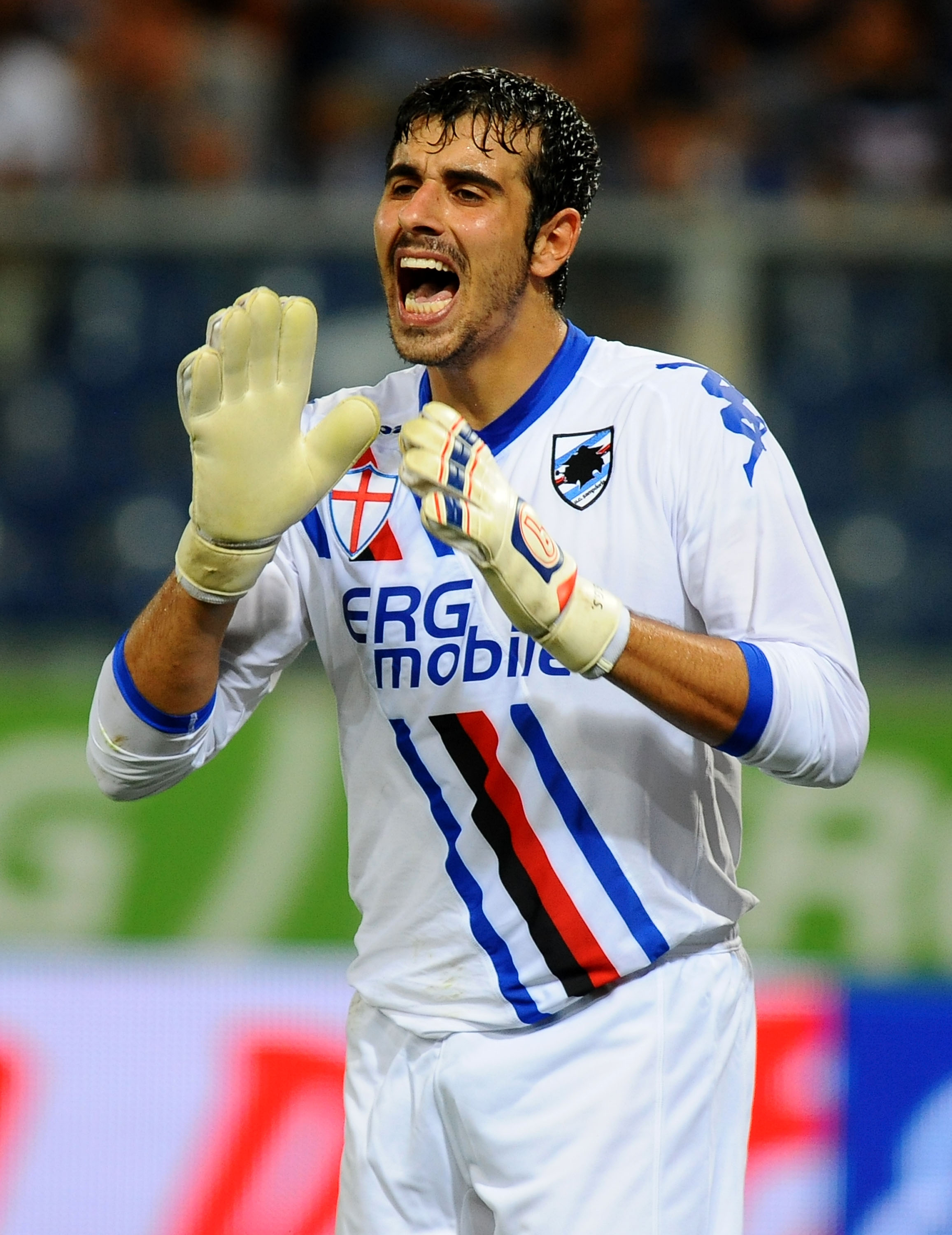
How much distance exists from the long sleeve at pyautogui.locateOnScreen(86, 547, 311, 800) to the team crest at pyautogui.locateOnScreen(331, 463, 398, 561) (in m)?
0.11

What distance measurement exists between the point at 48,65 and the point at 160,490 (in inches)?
83.1

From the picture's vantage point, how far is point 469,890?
233 centimetres

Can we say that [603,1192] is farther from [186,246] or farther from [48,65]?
[48,65]

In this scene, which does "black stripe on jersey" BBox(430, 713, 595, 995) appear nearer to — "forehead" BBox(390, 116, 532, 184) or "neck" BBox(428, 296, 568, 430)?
"neck" BBox(428, 296, 568, 430)

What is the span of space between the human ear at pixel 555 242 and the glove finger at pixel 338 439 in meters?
0.41

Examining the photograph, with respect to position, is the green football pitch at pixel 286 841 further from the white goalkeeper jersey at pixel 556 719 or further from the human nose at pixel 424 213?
the human nose at pixel 424 213

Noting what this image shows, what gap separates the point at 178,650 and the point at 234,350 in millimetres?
415

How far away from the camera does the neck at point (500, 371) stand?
242 centimetres

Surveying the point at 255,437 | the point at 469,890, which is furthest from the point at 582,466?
the point at 469,890

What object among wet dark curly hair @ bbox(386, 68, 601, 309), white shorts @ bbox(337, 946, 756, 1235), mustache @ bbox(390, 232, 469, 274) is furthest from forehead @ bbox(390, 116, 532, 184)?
white shorts @ bbox(337, 946, 756, 1235)

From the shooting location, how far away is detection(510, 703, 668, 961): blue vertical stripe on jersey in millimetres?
2283

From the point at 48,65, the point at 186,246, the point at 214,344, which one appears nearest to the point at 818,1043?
the point at 214,344

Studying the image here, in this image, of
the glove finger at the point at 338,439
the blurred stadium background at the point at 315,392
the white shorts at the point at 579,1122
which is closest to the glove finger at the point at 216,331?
the glove finger at the point at 338,439

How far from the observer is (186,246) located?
551 cm
